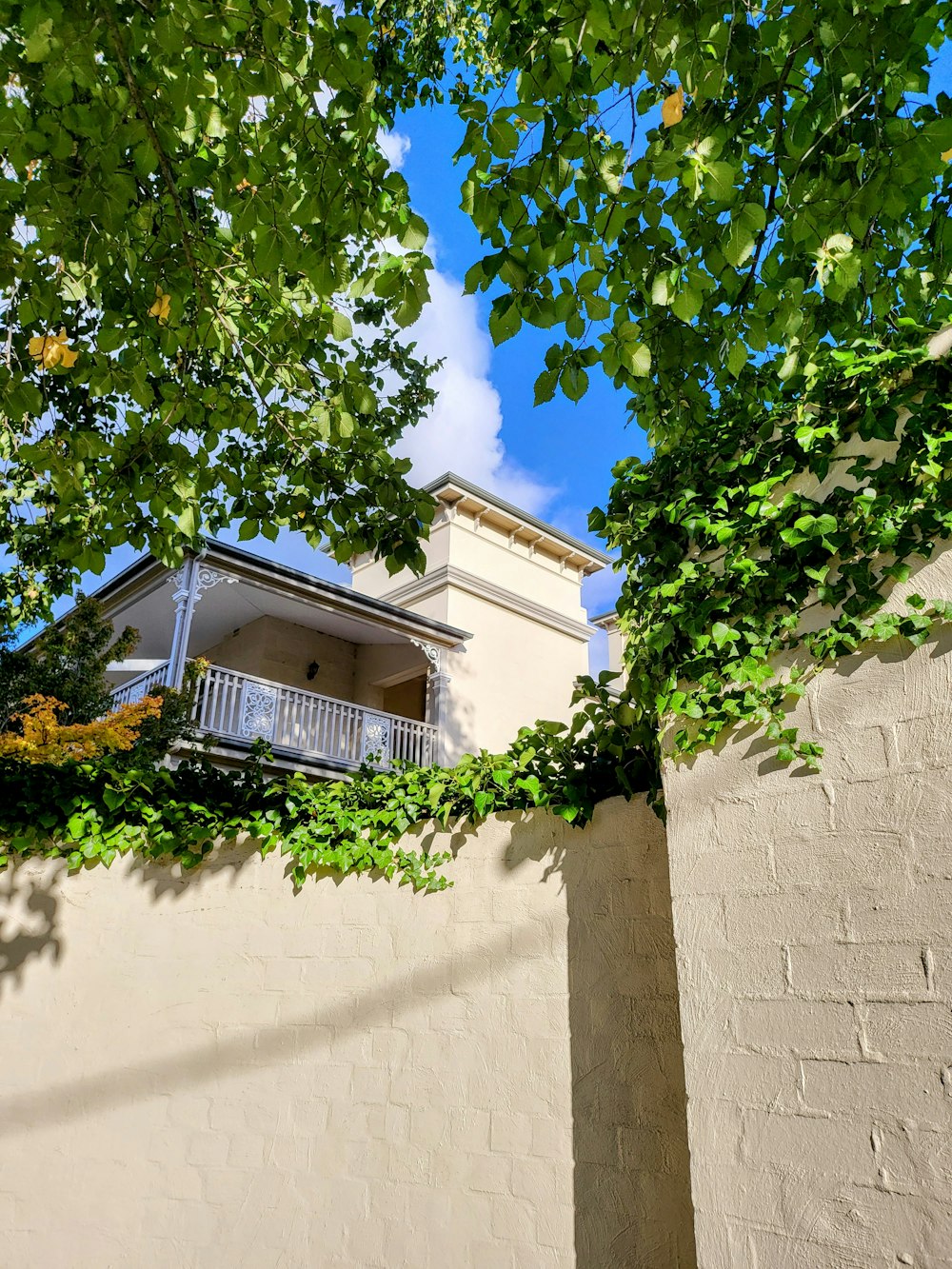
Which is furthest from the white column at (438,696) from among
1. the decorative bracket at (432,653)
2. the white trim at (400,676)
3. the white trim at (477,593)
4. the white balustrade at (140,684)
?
the white balustrade at (140,684)

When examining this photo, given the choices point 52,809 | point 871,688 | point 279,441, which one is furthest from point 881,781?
point 52,809

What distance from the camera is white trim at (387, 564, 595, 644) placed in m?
16.2

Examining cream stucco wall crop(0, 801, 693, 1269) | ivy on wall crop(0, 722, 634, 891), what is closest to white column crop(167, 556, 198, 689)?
ivy on wall crop(0, 722, 634, 891)

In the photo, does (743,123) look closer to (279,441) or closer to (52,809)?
(279,441)

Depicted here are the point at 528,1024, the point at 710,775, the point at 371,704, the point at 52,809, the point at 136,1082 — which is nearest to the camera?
the point at 710,775

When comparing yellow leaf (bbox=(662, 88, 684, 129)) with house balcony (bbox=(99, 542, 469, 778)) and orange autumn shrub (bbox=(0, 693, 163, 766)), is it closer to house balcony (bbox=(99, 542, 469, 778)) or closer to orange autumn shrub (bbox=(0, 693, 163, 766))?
orange autumn shrub (bbox=(0, 693, 163, 766))

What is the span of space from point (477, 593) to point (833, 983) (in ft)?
48.3

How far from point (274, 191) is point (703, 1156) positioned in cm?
273

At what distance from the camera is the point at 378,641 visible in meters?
16.0

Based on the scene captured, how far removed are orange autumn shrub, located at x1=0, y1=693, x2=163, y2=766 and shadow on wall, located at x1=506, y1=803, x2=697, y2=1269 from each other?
583 centimetres

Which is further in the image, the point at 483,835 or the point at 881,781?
the point at 483,835

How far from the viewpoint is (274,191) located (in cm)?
227

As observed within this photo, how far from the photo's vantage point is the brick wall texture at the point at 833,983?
1819 millimetres

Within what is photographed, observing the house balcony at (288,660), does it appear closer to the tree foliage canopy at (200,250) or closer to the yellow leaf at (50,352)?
the yellow leaf at (50,352)
